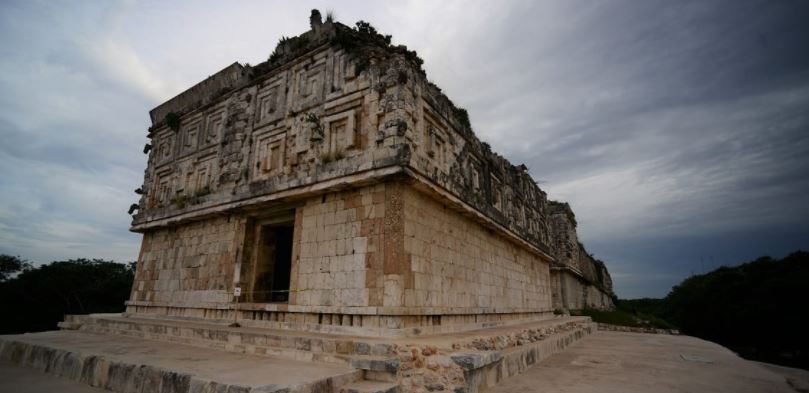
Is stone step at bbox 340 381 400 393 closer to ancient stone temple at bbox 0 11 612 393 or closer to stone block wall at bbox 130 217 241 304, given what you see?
ancient stone temple at bbox 0 11 612 393

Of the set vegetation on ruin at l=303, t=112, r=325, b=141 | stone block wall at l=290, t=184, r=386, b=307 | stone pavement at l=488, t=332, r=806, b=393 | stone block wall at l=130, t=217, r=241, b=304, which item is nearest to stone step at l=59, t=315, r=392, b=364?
stone block wall at l=290, t=184, r=386, b=307

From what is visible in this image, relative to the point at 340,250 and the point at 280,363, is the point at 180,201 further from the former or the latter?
the point at 280,363

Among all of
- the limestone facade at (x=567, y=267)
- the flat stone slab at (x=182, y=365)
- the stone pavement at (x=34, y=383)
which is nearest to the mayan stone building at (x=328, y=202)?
the flat stone slab at (x=182, y=365)

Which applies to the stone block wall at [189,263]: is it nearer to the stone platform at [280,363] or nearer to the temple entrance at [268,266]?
the temple entrance at [268,266]

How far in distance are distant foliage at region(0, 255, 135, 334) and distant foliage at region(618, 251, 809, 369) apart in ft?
140

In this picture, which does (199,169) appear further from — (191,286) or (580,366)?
(580,366)

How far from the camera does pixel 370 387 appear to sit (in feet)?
13.9

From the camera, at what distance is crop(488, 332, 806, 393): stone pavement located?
5.59 m

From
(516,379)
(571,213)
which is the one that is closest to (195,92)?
(516,379)

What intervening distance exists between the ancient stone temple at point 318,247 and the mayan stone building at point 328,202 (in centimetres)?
5

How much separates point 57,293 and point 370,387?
1256 inches

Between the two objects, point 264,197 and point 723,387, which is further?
point 264,197

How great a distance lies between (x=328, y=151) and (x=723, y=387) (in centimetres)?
807

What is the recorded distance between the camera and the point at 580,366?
24.3 ft
